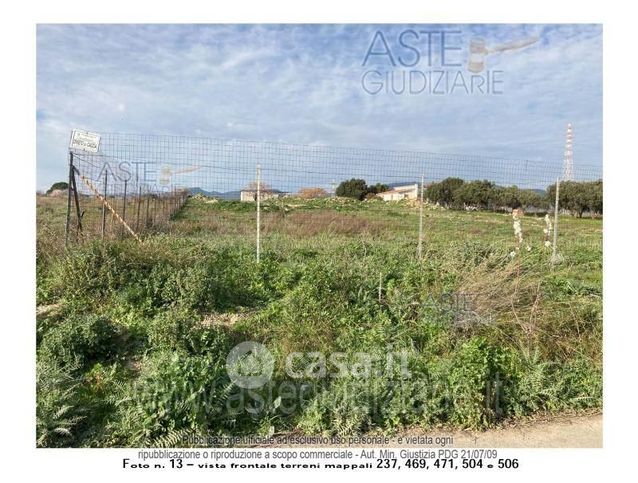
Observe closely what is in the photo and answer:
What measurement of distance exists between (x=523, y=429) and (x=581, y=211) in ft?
48.3

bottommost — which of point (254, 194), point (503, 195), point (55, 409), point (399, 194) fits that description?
point (55, 409)

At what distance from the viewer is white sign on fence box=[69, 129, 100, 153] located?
5812mm

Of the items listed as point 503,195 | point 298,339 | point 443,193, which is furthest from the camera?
point 503,195

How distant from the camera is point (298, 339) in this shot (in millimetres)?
4176

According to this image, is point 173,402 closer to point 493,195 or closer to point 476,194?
point 476,194

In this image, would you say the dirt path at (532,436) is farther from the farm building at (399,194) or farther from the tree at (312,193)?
the farm building at (399,194)

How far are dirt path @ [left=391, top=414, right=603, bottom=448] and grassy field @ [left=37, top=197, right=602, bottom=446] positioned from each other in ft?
0.30

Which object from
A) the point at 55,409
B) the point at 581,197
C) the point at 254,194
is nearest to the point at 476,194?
the point at 581,197

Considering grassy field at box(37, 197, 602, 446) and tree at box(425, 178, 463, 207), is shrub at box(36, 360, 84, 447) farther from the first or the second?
tree at box(425, 178, 463, 207)

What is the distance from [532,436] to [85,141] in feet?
19.0

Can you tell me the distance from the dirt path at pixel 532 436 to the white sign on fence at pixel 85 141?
502cm

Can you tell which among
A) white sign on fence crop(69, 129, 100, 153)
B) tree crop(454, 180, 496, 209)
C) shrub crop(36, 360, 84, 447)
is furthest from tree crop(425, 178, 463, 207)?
shrub crop(36, 360, 84, 447)

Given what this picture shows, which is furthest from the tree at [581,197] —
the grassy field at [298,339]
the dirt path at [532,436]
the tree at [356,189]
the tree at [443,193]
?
the dirt path at [532,436]

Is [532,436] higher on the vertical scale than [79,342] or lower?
lower
